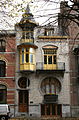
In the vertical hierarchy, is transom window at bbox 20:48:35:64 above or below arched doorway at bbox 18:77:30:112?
above

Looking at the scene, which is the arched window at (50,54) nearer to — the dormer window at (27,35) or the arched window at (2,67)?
the dormer window at (27,35)

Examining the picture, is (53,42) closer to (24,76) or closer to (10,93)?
(24,76)

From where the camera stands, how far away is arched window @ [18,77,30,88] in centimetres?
2740

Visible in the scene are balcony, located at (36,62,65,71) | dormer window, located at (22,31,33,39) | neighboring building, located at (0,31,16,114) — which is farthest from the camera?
dormer window, located at (22,31,33,39)

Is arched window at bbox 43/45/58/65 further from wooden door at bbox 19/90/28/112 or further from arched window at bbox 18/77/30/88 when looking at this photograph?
wooden door at bbox 19/90/28/112

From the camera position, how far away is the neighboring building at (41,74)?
26.9 meters

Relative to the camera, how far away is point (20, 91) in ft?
89.9

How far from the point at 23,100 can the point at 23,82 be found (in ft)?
7.28

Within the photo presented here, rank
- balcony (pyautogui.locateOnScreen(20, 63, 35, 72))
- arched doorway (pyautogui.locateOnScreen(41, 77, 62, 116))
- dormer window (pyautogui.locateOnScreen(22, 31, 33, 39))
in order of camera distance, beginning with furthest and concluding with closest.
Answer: dormer window (pyautogui.locateOnScreen(22, 31, 33, 39))
balcony (pyautogui.locateOnScreen(20, 63, 35, 72))
arched doorway (pyautogui.locateOnScreen(41, 77, 62, 116))

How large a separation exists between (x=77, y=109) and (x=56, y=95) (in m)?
3.09

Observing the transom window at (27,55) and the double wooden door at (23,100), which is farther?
the transom window at (27,55)

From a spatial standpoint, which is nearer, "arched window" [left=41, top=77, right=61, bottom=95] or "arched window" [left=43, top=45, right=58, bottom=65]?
"arched window" [left=41, top=77, right=61, bottom=95]

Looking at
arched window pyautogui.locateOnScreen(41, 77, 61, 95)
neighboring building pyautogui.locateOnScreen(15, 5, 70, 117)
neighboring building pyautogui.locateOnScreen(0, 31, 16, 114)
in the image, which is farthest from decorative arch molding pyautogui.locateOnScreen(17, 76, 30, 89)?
arched window pyautogui.locateOnScreen(41, 77, 61, 95)

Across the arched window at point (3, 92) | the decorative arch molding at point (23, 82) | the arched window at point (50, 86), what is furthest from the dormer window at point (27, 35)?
A: the arched window at point (3, 92)
